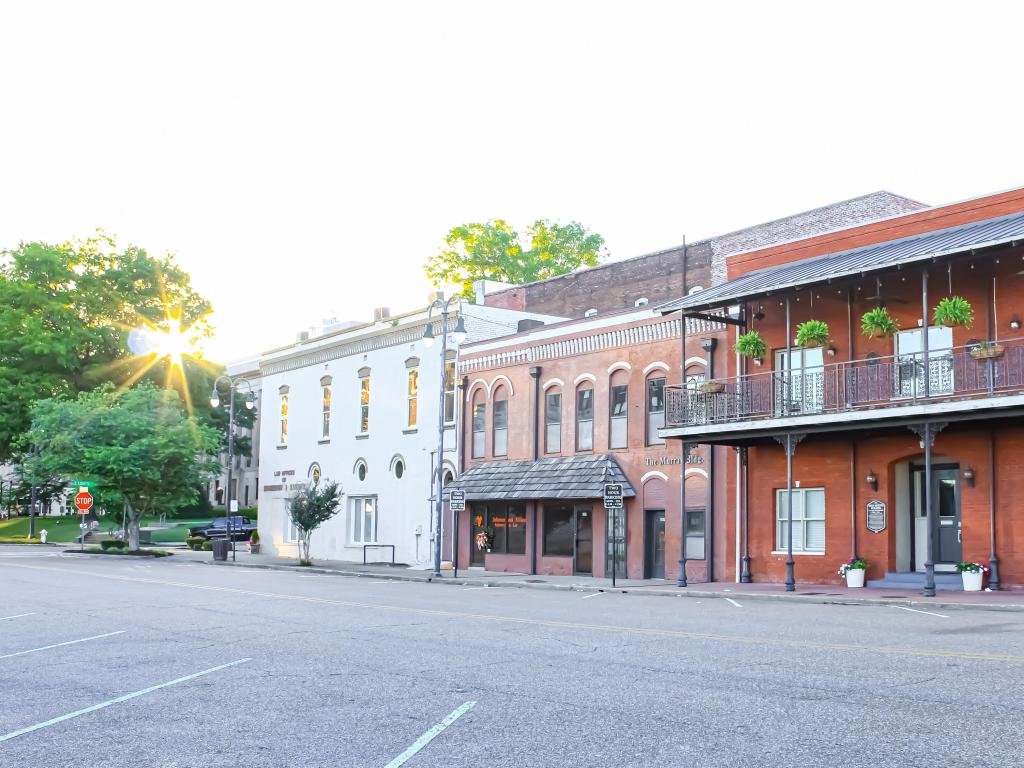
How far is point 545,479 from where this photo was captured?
3562 cm

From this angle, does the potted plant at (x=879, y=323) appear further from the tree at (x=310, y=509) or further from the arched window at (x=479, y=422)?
the tree at (x=310, y=509)

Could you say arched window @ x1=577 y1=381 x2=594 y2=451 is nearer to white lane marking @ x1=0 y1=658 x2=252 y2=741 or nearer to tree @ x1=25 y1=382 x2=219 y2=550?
tree @ x1=25 y1=382 x2=219 y2=550

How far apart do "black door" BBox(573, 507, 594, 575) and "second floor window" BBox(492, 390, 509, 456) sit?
471cm

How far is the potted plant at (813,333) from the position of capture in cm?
2702

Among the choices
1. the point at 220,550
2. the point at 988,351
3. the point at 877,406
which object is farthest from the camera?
the point at 220,550

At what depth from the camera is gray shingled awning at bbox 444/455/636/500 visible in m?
33.6

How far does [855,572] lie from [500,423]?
1523cm

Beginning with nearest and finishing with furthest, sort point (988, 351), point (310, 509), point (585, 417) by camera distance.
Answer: point (988, 351), point (585, 417), point (310, 509)

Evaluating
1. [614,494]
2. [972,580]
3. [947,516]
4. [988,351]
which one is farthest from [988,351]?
[614,494]

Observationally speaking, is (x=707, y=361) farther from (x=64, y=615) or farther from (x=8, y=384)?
(x=8, y=384)

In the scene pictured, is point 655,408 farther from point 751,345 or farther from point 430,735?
point 430,735

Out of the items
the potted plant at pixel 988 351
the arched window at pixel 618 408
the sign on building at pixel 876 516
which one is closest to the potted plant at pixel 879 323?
the potted plant at pixel 988 351

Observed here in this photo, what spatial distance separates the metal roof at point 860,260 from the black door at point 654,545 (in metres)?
6.03

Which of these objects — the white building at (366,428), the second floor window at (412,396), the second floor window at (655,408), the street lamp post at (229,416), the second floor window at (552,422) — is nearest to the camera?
the second floor window at (655,408)
